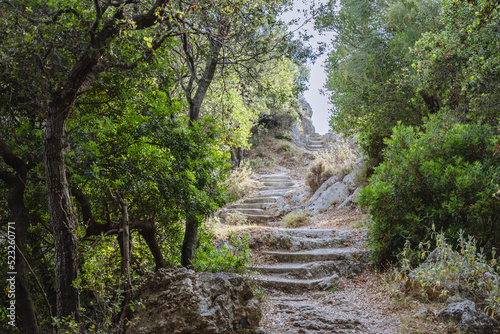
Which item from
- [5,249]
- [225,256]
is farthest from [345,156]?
[5,249]

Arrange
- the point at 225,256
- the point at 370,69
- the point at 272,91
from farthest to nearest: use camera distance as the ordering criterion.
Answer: the point at 370,69, the point at 272,91, the point at 225,256

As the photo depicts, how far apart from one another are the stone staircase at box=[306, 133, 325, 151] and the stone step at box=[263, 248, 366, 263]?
1835 centimetres

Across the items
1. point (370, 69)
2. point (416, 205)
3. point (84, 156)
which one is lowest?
point (416, 205)

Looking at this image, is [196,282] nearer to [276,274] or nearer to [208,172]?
[208,172]

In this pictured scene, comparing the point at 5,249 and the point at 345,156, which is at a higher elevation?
the point at 345,156

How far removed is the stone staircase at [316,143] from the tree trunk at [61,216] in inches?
920

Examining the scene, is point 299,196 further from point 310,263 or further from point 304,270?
point 304,270

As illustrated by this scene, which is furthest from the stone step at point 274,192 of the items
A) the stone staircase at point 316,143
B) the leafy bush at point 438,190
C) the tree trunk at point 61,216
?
the tree trunk at point 61,216

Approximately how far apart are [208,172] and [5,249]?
2.80 m

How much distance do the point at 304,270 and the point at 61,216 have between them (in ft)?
16.8

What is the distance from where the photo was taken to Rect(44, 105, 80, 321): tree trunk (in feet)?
9.88

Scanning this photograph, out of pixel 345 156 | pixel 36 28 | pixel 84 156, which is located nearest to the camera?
pixel 36 28

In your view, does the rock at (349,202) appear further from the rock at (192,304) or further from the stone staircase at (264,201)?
the rock at (192,304)

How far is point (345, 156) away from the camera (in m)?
13.6
